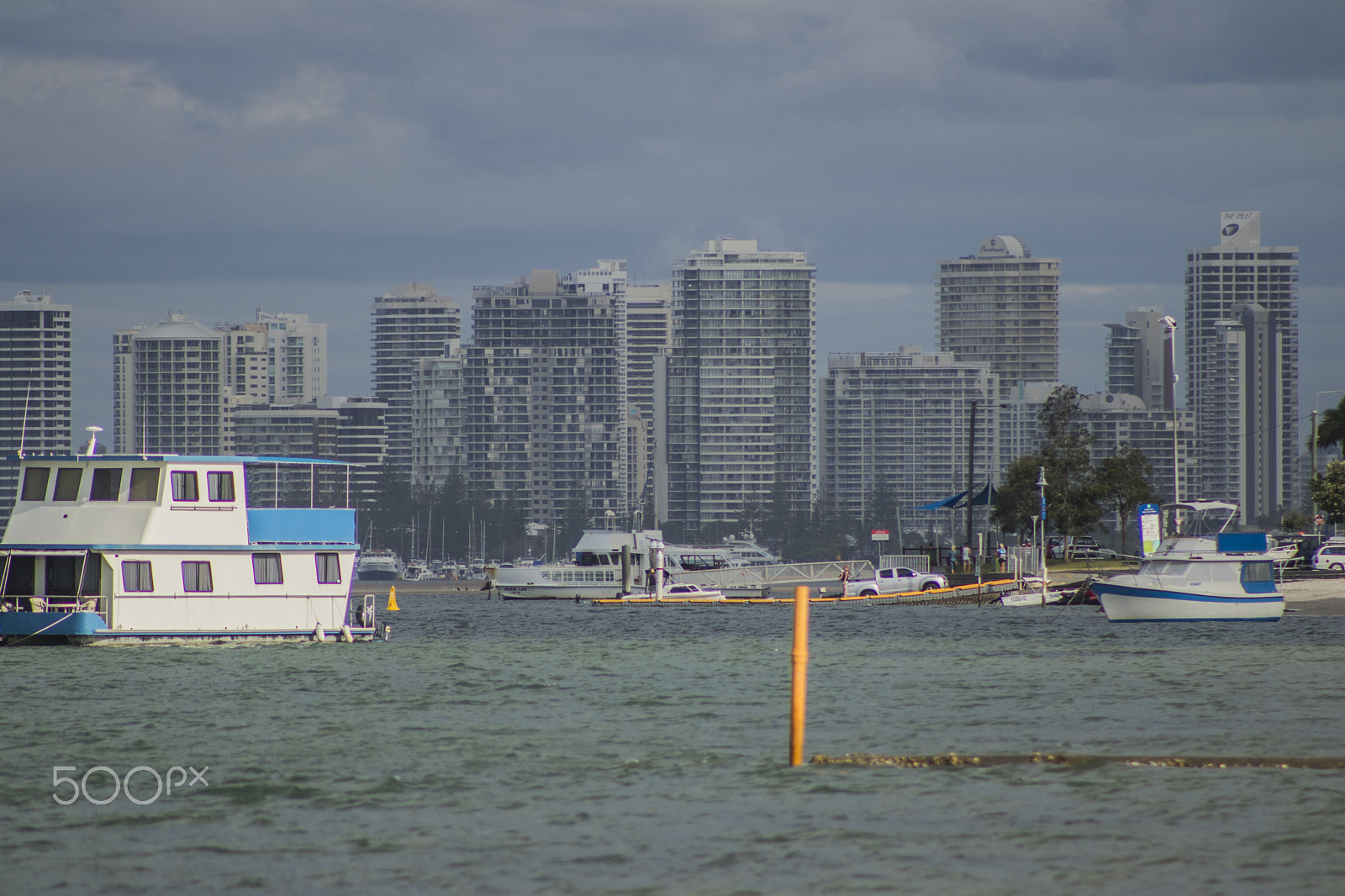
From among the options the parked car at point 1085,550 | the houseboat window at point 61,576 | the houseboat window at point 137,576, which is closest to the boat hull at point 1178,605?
the houseboat window at point 137,576

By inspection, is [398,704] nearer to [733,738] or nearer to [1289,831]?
[733,738]

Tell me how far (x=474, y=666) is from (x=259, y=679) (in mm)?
6416

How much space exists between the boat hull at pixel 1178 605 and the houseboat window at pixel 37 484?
1310 inches

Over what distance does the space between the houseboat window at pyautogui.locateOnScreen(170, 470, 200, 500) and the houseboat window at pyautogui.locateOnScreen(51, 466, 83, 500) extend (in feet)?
7.43

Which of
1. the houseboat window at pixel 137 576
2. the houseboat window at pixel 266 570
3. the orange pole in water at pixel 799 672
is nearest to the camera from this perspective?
the orange pole in water at pixel 799 672

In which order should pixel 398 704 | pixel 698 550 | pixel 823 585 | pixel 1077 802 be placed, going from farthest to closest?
1. pixel 698 550
2. pixel 823 585
3. pixel 398 704
4. pixel 1077 802

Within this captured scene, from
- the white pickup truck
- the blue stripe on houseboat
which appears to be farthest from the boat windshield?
the blue stripe on houseboat

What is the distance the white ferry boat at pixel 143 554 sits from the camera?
39.4 meters

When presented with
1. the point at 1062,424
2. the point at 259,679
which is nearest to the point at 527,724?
→ the point at 259,679

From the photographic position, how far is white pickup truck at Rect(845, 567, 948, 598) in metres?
77.6

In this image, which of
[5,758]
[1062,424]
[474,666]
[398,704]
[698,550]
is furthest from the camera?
[698,550]

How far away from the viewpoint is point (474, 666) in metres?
38.7

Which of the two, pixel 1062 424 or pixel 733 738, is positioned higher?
pixel 1062 424

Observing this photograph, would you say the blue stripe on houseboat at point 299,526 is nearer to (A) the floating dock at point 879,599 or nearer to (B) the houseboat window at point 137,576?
(B) the houseboat window at point 137,576
